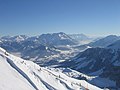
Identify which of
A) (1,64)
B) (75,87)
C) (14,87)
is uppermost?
(1,64)

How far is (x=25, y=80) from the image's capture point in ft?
128

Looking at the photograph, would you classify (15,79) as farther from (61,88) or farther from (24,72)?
(61,88)

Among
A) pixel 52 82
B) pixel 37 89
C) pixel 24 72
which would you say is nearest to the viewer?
pixel 37 89

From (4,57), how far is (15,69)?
4050 millimetres

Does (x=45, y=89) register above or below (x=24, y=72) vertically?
below

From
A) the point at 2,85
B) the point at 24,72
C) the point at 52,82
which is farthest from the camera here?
the point at 52,82

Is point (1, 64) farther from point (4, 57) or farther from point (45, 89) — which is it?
point (45, 89)

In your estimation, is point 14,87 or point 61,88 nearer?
point 14,87

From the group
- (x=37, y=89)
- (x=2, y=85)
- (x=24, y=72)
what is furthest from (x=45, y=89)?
(x=2, y=85)

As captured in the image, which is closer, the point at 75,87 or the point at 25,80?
the point at 25,80

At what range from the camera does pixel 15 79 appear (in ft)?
124

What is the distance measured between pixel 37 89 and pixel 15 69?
5466 millimetres

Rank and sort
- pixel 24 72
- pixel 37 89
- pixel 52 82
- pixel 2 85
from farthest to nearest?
pixel 52 82, pixel 24 72, pixel 37 89, pixel 2 85

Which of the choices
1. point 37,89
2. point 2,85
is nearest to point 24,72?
point 37,89
